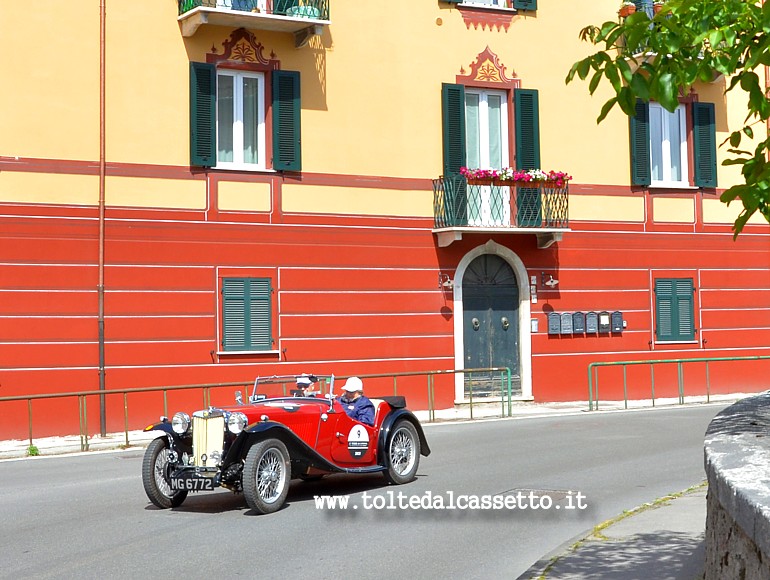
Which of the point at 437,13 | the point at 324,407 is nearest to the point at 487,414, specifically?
the point at 437,13

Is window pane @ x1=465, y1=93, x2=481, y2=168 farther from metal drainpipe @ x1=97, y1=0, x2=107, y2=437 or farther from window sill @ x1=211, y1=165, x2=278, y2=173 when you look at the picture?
metal drainpipe @ x1=97, y1=0, x2=107, y2=437

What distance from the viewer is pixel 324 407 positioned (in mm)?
12562

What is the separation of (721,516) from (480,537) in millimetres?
4066

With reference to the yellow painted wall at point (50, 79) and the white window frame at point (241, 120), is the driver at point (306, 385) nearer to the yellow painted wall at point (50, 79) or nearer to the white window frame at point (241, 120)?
the yellow painted wall at point (50, 79)

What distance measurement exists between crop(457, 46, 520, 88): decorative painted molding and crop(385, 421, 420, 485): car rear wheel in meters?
13.6

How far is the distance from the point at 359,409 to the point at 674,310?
16.2 m

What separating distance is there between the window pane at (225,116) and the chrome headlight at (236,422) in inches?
479

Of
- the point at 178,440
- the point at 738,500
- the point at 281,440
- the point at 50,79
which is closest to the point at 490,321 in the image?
the point at 50,79

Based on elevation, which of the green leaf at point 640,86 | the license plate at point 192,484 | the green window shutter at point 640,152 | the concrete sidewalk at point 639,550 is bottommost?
the concrete sidewalk at point 639,550

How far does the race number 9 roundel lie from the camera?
12672mm

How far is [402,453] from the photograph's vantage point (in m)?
13.3

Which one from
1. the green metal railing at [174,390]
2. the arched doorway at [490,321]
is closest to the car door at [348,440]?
the green metal railing at [174,390]

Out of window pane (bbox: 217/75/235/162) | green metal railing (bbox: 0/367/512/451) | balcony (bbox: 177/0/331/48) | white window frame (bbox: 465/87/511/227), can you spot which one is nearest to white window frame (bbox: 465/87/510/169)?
white window frame (bbox: 465/87/511/227)

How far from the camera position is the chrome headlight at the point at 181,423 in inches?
458
